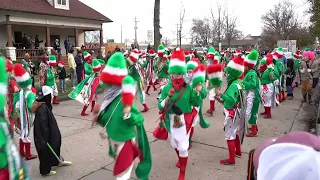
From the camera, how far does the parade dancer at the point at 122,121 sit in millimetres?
3293

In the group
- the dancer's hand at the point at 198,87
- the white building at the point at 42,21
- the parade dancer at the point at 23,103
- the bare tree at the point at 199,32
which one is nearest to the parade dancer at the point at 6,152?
the parade dancer at the point at 23,103

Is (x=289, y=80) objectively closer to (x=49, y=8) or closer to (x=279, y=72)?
(x=279, y=72)

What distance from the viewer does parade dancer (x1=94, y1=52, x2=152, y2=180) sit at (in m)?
3.29

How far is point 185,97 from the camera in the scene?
164 inches

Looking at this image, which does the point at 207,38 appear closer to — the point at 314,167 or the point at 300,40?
the point at 300,40

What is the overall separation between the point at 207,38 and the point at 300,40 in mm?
14709

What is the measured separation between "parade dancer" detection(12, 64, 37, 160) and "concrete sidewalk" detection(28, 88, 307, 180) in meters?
0.54

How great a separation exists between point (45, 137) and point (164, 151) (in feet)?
7.10

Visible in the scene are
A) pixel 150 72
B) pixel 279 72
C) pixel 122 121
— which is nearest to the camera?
pixel 122 121

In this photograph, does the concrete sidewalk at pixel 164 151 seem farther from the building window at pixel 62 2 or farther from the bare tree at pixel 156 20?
the building window at pixel 62 2

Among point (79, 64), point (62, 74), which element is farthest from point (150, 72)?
point (62, 74)

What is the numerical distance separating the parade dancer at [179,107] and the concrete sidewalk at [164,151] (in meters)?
0.60

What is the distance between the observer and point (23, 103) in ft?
15.8

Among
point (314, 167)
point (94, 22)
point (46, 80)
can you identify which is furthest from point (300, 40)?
point (314, 167)
